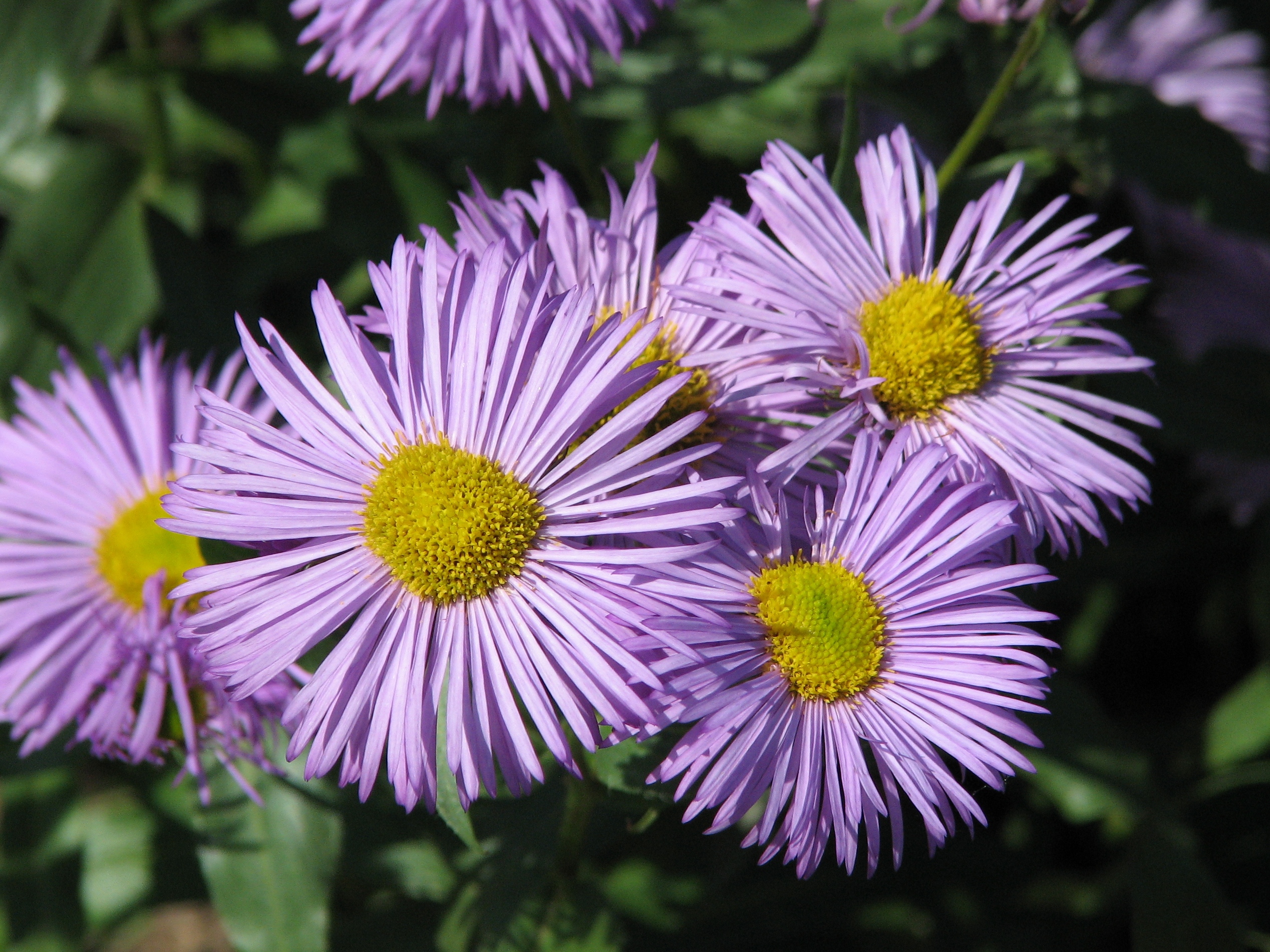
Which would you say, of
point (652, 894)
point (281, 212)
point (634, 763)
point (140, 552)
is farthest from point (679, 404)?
point (281, 212)

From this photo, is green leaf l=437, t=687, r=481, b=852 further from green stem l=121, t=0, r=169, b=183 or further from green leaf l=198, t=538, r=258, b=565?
green stem l=121, t=0, r=169, b=183

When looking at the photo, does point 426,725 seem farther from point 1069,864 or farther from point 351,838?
point 1069,864

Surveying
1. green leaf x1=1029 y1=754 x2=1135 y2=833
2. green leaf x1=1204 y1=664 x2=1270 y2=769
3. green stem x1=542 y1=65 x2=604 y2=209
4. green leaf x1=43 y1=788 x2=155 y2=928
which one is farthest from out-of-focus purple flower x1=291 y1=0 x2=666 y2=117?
green leaf x1=1204 y1=664 x2=1270 y2=769

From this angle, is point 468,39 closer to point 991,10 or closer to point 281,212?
point 991,10

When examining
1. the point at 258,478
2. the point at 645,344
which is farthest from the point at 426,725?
the point at 645,344

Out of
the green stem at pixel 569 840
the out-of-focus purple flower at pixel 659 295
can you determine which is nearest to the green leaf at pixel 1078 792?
the green stem at pixel 569 840

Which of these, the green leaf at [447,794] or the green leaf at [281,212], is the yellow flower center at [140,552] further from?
the green leaf at [281,212]
